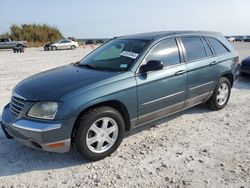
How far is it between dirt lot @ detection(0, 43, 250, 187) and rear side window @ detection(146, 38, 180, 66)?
1198 millimetres

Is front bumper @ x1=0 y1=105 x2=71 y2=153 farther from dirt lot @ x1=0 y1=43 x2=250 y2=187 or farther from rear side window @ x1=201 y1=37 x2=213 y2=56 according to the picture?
rear side window @ x1=201 y1=37 x2=213 y2=56

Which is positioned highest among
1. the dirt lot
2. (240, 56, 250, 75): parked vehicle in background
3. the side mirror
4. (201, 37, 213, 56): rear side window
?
(201, 37, 213, 56): rear side window

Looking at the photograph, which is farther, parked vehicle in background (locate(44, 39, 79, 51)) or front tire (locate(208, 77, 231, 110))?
parked vehicle in background (locate(44, 39, 79, 51))

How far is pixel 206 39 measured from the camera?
565 cm

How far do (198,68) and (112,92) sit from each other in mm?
2039

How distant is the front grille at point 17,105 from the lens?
3.70m

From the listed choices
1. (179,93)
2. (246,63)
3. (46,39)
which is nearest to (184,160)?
(179,93)

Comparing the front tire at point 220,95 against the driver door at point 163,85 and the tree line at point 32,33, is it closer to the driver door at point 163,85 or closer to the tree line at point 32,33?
the driver door at point 163,85

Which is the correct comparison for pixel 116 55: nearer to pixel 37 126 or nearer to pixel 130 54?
pixel 130 54

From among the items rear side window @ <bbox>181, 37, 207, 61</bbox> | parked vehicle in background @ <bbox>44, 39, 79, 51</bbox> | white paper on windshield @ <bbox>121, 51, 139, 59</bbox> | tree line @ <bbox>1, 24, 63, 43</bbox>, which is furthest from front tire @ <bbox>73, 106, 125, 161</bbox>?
tree line @ <bbox>1, 24, 63, 43</bbox>

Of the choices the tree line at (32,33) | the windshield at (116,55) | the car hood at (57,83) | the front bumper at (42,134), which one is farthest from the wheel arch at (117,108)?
the tree line at (32,33)

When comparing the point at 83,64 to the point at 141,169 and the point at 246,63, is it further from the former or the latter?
the point at 246,63

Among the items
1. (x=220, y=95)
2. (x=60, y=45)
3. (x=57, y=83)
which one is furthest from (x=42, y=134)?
(x=60, y=45)

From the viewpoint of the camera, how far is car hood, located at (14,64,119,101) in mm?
3615
